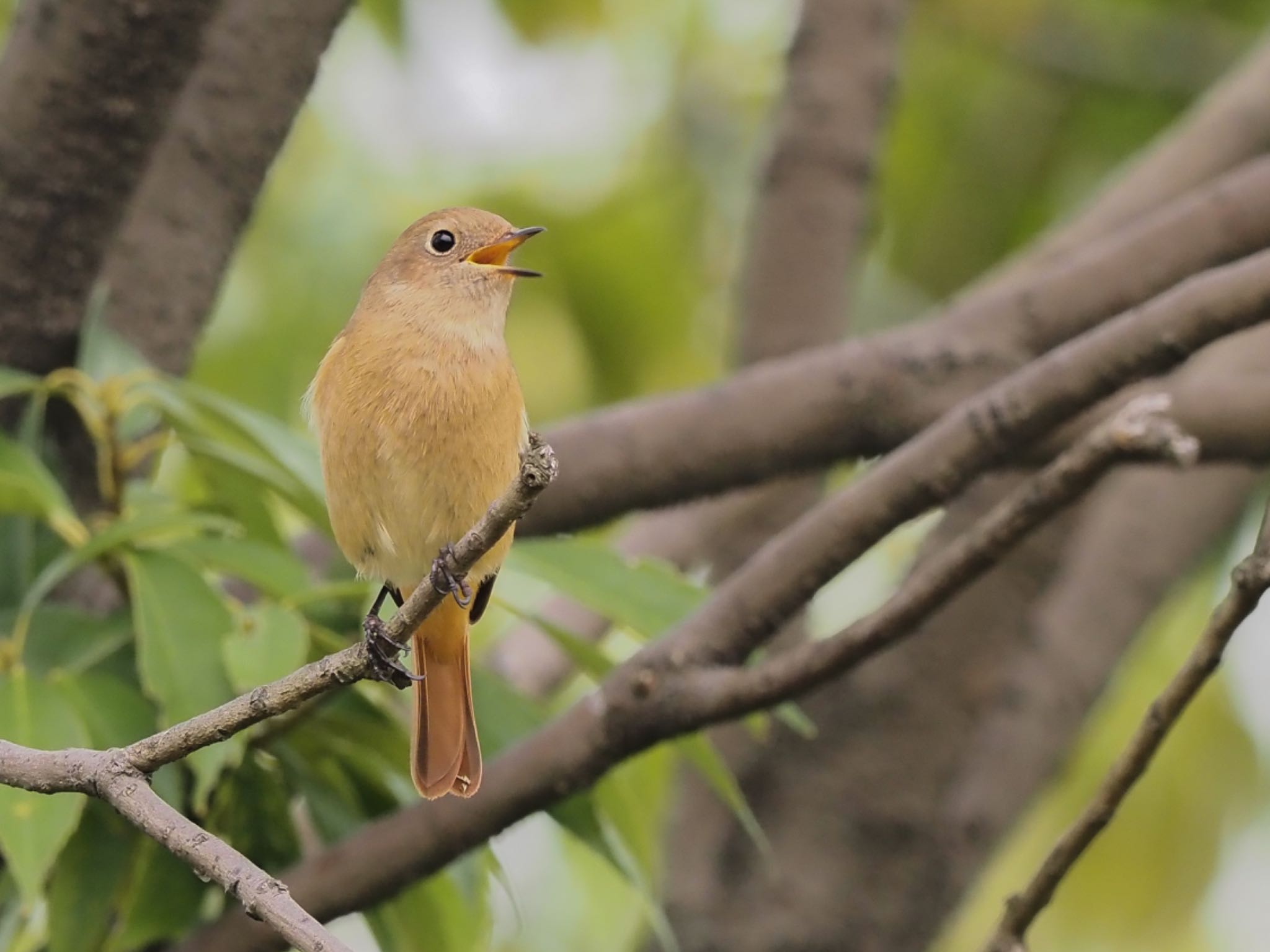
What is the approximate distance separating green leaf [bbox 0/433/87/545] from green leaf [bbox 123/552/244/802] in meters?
0.24

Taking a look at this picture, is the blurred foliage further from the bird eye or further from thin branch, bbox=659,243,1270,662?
the bird eye

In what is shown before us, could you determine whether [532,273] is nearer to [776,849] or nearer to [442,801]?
[442,801]

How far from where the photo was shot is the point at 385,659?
2.59m

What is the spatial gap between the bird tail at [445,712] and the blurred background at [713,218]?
2.06 meters

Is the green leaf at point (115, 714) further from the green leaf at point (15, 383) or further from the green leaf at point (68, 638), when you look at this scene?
the green leaf at point (15, 383)

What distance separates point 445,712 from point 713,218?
4742mm

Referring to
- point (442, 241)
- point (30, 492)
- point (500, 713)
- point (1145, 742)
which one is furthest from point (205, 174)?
point (1145, 742)

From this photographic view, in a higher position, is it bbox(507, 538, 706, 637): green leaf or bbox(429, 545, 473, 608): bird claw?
bbox(429, 545, 473, 608): bird claw

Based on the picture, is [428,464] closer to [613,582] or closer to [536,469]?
[613,582]

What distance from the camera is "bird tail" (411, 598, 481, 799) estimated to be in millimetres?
3252

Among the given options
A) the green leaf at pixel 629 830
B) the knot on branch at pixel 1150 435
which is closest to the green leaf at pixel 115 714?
the green leaf at pixel 629 830

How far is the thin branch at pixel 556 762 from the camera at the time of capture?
3.03 m

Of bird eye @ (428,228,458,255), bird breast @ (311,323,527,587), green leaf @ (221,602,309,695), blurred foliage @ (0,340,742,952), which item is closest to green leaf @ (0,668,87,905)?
blurred foliage @ (0,340,742,952)

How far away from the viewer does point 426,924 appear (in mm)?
3902
